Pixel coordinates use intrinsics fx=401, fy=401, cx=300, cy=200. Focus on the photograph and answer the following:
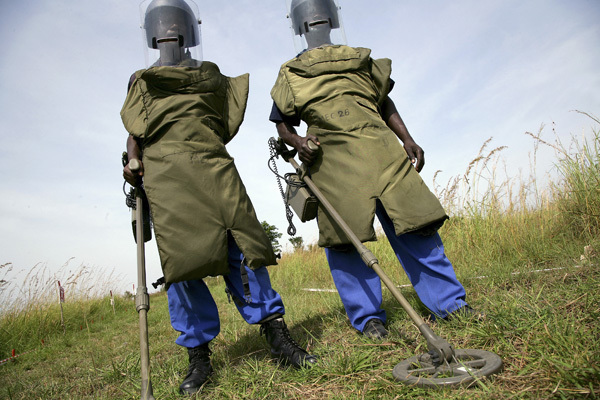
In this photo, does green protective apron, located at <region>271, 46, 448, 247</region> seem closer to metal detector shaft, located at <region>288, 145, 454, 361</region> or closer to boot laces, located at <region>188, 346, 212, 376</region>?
metal detector shaft, located at <region>288, 145, 454, 361</region>

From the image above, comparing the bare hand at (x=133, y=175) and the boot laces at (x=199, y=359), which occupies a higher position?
the bare hand at (x=133, y=175)

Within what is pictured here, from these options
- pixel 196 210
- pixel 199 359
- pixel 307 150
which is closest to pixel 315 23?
pixel 307 150

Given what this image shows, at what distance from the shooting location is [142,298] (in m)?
1.92

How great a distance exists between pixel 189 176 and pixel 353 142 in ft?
3.24

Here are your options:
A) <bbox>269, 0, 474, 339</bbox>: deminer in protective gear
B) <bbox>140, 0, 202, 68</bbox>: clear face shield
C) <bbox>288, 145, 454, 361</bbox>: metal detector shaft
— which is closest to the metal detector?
<bbox>288, 145, 454, 361</bbox>: metal detector shaft

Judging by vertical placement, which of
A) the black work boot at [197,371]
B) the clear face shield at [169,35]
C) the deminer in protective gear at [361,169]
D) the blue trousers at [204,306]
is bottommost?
the black work boot at [197,371]

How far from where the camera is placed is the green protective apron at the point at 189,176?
207 cm

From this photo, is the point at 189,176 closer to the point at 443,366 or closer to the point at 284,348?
the point at 284,348

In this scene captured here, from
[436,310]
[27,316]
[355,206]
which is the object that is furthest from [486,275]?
[27,316]

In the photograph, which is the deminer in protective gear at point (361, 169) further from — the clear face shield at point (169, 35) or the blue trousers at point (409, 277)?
the clear face shield at point (169, 35)

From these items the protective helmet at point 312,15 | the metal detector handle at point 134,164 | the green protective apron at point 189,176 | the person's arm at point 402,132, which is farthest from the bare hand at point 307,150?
the metal detector handle at point 134,164

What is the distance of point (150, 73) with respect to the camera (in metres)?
2.23

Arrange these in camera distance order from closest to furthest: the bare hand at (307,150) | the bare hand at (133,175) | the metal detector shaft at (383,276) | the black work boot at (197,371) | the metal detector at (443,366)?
1. the metal detector at (443,366)
2. the metal detector shaft at (383,276)
3. the black work boot at (197,371)
4. the bare hand at (133,175)
5. the bare hand at (307,150)

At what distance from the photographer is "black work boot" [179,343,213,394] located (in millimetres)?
1979
